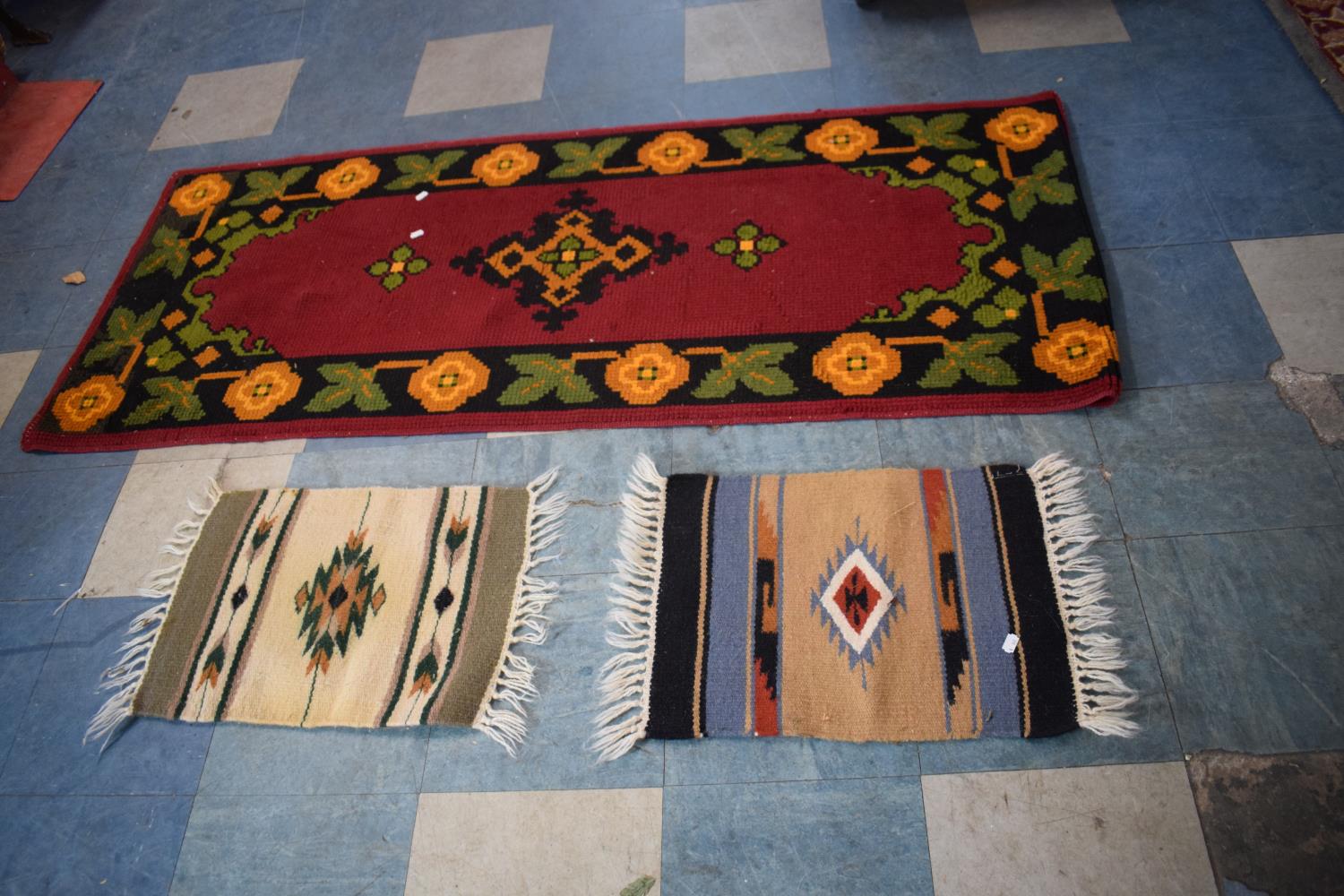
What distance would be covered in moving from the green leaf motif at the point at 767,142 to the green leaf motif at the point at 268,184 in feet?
4.08

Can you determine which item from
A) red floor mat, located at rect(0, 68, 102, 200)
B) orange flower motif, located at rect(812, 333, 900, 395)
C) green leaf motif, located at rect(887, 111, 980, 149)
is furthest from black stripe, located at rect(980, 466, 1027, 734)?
red floor mat, located at rect(0, 68, 102, 200)

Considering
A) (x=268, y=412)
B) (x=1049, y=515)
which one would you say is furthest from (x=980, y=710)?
(x=268, y=412)

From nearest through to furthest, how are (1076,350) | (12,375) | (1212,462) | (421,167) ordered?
(1212,462) → (1076,350) → (12,375) → (421,167)

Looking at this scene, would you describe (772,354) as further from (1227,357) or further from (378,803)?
(378,803)

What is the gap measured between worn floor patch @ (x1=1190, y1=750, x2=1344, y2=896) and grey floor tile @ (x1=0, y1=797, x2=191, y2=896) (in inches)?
67.0

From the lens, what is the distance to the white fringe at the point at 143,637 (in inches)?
60.3

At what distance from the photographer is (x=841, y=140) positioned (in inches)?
85.0

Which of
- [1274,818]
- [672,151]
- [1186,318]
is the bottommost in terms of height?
[1274,818]

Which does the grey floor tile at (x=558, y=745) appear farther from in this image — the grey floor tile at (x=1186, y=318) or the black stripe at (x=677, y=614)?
the grey floor tile at (x=1186, y=318)

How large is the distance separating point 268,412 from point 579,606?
3.00 ft

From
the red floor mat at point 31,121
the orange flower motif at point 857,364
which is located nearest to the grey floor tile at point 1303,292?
the orange flower motif at point 857,364

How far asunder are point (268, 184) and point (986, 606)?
7.31 feet

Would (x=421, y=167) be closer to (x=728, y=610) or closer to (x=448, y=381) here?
(x=448, y=381)

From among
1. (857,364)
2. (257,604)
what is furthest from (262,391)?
(857,364)
